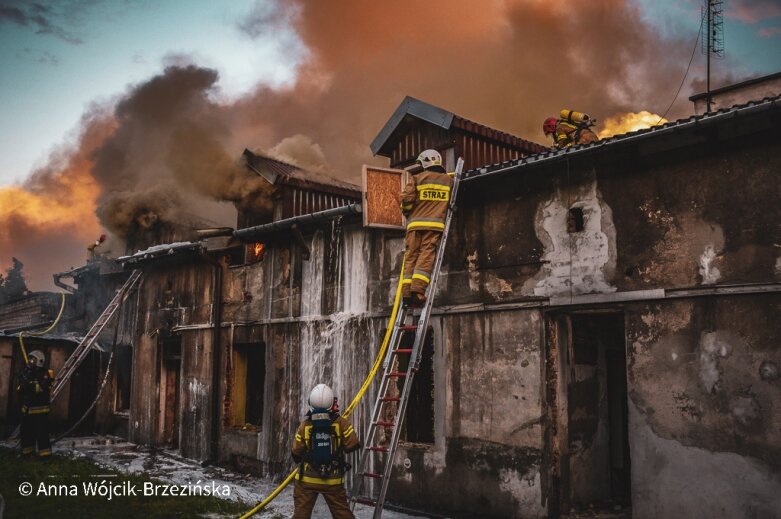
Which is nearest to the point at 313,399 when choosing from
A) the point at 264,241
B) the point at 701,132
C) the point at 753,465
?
the point at 753,465

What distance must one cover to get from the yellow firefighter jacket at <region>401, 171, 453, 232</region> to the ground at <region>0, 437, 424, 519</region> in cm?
387

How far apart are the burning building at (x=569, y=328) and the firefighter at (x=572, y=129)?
6.07ft

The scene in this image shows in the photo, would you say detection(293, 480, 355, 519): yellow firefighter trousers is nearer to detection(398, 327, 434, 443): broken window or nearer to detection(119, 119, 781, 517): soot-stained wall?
detection(119, 119, 781, 517): soot-stained wall

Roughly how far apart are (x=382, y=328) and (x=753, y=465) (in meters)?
5.22

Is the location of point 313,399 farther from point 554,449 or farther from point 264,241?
point 264,241

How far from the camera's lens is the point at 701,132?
6312mm

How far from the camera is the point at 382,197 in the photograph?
8.69 meters

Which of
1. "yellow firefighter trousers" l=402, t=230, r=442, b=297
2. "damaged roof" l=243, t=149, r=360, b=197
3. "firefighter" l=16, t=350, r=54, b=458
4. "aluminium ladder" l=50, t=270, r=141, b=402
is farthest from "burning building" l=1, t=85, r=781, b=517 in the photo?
"aluminium ladder" l=50, t=270, r=141, b=402

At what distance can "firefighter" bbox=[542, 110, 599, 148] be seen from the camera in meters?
10.7

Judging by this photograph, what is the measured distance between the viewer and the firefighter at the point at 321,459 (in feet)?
18.5

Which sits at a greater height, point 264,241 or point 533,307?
point 264,241

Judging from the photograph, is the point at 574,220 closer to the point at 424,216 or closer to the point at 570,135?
the point at 424,216

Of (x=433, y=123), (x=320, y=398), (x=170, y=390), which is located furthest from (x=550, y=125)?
(x=170, y=390)

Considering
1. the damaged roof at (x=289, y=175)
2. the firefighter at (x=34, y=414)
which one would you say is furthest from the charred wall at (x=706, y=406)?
the firefighter at (x=34, y=414)
